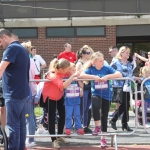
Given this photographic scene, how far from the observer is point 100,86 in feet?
23.6

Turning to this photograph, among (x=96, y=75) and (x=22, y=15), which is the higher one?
(x=22, y=15)

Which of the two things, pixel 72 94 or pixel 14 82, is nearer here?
pixel 14 82

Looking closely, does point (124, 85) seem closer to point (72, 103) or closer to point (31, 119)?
point (72, 103)

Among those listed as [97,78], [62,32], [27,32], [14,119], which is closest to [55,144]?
[97,78]

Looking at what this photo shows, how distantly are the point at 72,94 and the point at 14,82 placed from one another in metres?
1.65

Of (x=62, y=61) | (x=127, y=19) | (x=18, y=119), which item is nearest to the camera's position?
(x=18, y=119)

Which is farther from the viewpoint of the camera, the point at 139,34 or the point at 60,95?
the point at 139,34

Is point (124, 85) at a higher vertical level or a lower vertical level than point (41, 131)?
higher

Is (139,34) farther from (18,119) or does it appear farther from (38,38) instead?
(18,119)

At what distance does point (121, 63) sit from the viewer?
8773 mm

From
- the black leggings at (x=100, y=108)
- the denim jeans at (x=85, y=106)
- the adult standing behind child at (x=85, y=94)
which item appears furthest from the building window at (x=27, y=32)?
the black leggings at (x=100, y=108)

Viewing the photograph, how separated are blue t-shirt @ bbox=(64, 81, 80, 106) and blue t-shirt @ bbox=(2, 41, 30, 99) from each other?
1.45 meters

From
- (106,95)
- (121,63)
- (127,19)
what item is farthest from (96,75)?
(127,19)

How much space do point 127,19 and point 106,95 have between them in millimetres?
12037
